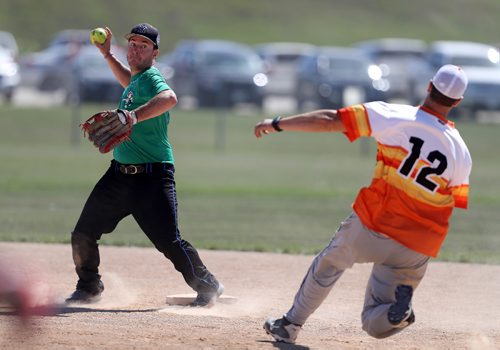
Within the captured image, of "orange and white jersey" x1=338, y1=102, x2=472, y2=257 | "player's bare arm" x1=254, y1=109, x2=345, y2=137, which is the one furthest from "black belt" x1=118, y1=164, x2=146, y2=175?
"orange and white jersey" x1=338, y1=102, x2=472, y2=257

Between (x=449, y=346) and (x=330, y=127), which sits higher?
(x=330, y=127)

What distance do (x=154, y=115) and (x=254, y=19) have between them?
53.6 meters

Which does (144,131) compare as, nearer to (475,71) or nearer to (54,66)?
(475,71)

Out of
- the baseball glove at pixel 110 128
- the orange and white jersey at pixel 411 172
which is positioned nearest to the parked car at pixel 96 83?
the baseball glove at pixel 110 128

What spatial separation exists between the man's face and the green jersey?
7 centimetres

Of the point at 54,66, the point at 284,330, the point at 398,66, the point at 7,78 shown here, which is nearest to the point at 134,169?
the point at 284,330

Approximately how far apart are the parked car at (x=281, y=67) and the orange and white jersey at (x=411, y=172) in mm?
26889

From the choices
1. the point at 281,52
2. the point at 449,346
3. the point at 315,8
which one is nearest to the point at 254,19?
the point at 315,8

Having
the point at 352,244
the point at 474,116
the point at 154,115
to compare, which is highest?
the point at 154,115

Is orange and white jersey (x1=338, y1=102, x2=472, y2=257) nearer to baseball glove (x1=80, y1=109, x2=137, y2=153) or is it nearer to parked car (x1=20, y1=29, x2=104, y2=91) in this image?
baseball glove (x1=80, y1=109, x2=137, y2=153)

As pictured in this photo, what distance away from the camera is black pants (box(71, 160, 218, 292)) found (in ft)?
25.6

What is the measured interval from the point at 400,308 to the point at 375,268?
34 cm

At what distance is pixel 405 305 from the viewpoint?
20.7ft

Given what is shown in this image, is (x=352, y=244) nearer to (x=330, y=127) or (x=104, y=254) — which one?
(x=330, y=127)
